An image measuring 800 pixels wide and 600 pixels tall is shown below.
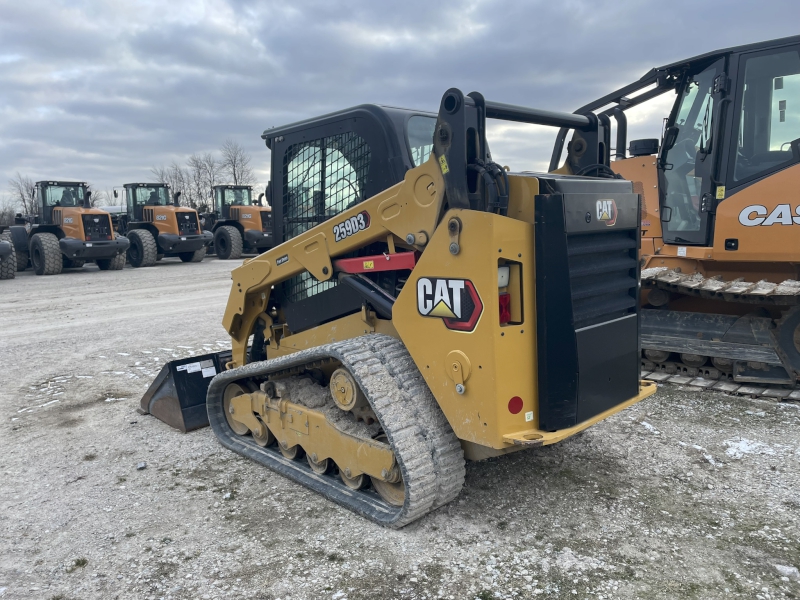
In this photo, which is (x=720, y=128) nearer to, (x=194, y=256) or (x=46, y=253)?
(x=46, y=253)

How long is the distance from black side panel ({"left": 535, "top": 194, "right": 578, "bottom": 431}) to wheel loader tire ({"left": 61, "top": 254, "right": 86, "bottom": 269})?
732 inches

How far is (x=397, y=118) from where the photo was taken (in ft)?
13.0

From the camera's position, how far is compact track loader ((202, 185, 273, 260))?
75.6 feet

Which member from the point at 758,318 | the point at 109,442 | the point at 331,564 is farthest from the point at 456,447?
the point at 758,318

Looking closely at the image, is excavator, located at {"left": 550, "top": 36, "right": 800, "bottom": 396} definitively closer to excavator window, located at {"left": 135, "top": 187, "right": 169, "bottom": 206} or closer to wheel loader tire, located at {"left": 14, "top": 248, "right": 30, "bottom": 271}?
wheel loader tire, located at {"left": 14, "top": 248, "right": 30, "bottom": 271}

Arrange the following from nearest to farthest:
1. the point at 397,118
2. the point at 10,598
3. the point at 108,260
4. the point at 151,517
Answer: the point at 10,598 < the point at 151,517 < the point at 397,118 < the point at 108,260

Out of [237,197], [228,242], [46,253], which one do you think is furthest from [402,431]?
[237,197]

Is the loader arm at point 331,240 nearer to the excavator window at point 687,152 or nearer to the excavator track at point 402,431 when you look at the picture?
the excavator track at point 402,431

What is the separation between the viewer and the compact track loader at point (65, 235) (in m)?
18.0

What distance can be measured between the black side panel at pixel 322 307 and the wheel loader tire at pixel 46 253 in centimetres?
1597

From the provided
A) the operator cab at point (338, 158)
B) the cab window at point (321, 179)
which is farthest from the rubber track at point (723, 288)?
the cab window at point (321, 179)

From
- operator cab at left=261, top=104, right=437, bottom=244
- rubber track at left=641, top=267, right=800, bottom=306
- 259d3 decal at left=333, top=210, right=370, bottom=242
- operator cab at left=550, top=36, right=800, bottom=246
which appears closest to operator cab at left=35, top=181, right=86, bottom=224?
operator cab at left=261, top=104, right=437, bottom=244

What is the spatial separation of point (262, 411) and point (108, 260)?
17.4 m

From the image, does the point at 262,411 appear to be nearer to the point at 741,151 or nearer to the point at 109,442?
the point at 109,442
